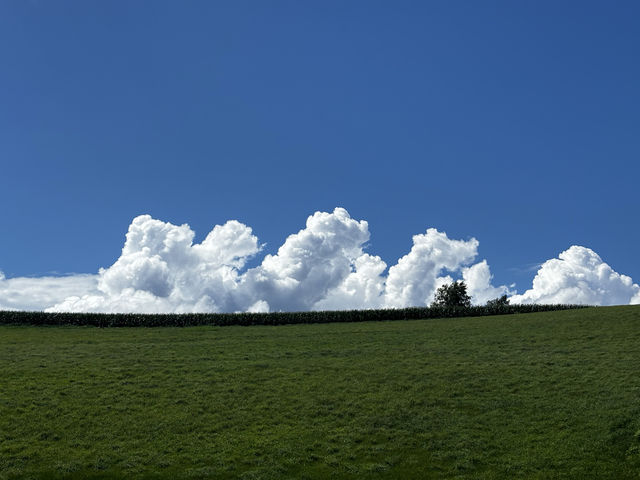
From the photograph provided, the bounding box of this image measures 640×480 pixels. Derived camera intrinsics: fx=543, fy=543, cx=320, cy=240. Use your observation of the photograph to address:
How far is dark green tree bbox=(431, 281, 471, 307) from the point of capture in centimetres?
10750

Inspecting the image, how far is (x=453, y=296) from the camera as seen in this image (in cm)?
10794

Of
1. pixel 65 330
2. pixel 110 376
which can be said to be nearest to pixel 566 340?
pixel 110 376

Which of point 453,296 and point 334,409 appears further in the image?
point 453,296

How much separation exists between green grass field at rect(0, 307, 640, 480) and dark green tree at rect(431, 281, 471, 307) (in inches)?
2155

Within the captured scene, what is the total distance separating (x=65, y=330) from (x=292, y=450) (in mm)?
52362

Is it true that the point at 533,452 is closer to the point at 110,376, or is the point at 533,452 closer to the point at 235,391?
the point at 235,391

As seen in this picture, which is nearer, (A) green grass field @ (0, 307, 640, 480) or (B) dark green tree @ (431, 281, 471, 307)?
(A) green grass field @ (0, 307, 640, 480)

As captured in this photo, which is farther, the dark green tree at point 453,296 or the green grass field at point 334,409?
the dark green tree at point 453,296

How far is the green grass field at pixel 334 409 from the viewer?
26.4 metres

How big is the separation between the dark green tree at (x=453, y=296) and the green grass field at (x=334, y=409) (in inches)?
2155

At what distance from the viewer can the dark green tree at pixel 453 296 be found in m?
108

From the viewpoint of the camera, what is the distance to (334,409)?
32750 millimetres

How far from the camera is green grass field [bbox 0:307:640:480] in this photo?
2638cm

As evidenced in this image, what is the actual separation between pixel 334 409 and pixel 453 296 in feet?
261
